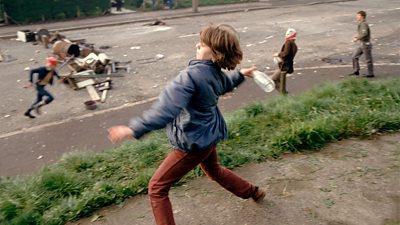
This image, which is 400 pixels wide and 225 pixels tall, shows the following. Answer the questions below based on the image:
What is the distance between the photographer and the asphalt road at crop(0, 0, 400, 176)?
6.78m

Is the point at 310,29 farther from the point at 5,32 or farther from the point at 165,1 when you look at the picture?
the point at 5,32

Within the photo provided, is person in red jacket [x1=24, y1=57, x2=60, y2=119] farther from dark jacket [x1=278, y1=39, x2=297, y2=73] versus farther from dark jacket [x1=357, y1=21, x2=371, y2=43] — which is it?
dark jacket [x1=357, y1=21, x2=371, y2=43]

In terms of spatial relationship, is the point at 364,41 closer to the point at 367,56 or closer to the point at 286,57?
the point at 367,56

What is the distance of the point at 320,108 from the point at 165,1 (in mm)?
18577

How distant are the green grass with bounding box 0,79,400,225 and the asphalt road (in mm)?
1486

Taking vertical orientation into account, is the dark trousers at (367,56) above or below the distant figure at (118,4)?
below

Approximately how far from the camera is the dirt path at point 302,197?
3562 millimetres

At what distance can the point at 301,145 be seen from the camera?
4.82 m

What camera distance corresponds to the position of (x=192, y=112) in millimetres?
2945

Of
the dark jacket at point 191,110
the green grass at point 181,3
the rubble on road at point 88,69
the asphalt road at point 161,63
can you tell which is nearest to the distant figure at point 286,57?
the asphalt road at point 161,63

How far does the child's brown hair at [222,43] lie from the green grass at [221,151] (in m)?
1.76

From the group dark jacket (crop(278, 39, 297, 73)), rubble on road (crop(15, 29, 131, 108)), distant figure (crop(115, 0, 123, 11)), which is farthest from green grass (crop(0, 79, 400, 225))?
distant figure (crop(115, 0, 123, 11))

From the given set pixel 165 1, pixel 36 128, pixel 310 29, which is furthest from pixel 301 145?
pixel 165 1

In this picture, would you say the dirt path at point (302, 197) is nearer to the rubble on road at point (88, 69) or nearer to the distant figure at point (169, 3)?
the rubble on road at point (88, 69)
